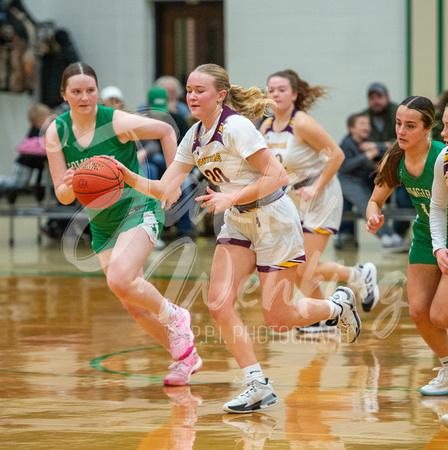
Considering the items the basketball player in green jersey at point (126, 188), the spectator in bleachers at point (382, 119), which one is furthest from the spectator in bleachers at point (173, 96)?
the basketball player in green jersey at point (126, 188)

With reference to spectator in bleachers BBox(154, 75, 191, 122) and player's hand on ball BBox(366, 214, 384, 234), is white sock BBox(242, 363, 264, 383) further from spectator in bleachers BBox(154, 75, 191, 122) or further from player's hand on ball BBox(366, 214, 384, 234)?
spectator in bleachers BBox(154, 75, 191, 122)

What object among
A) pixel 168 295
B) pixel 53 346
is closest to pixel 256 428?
pixel 53 346

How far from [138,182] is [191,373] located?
1.14 meters

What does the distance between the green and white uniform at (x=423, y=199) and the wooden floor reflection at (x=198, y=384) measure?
2.34 feet

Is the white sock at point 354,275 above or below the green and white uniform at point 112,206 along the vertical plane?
below

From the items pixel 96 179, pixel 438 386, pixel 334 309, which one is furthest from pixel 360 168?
pixel 96 179

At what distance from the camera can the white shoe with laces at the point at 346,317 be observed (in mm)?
4855

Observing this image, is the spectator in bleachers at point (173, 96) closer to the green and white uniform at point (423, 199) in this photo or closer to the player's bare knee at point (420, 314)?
the green and white uniform at point (423, 199)

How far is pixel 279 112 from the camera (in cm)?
621

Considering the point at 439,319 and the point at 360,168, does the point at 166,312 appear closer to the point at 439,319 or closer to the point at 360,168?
the point at 439,319

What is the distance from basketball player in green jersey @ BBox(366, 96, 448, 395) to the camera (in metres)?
4.34

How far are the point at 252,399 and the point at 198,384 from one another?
2.36 ft

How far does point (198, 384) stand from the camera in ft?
15.5

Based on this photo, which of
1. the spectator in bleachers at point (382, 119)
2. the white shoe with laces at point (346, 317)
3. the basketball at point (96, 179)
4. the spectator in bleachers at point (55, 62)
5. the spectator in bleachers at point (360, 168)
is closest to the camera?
the basketball at point (96, 179)
